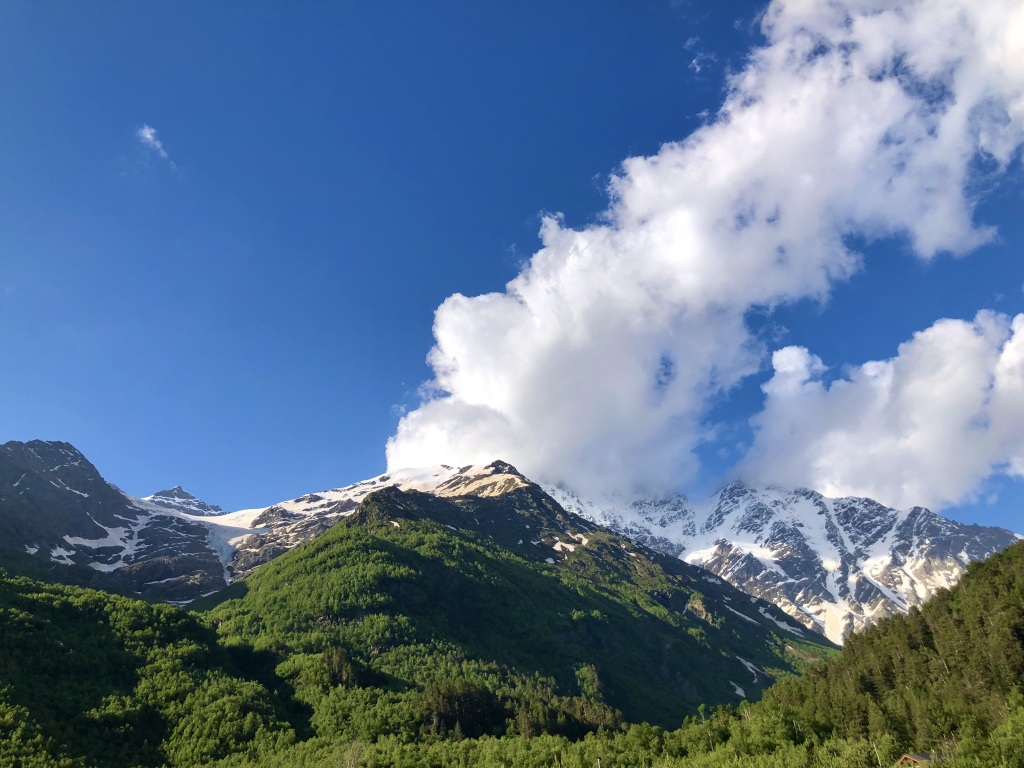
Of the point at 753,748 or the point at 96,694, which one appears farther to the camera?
the point at 96,694

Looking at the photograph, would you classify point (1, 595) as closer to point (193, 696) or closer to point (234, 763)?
point (193, 696)

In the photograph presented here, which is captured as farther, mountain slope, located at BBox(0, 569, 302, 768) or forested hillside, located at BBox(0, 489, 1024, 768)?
mountain slope, located at BBox(0, 569, 302, 768)

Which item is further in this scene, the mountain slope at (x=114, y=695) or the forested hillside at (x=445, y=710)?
the mountain slope at (x=114, y=695)

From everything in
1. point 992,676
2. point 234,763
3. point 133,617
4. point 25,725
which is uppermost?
point 133,617

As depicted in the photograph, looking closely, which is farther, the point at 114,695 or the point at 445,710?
the point at 445,710

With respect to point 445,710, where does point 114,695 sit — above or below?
above

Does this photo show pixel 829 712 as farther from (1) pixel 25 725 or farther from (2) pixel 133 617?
(2) pixel 133 617

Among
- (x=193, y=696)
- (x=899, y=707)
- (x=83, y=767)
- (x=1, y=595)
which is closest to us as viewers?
(x=83, y=767)

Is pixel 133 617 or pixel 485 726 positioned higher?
pixel 133 617

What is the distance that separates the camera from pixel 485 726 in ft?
609

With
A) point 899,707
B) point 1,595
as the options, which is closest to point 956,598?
point 899,707

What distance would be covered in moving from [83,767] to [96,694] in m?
34.5

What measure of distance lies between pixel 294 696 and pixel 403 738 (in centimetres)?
4450

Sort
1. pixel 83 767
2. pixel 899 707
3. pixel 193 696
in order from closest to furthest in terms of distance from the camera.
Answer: pixel 83 767 → pixel 899 707 → pixel 193 696
